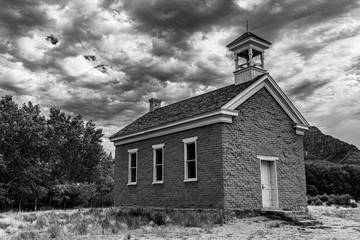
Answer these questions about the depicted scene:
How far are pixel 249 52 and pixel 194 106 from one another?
168 inches

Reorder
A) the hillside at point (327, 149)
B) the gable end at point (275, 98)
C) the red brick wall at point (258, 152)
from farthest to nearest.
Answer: the hillside at point (327, 149) → the gable end at point (275, 98) → the red brick wall at point (258, 152)

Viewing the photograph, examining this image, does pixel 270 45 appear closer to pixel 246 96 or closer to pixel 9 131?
pixel 246 96

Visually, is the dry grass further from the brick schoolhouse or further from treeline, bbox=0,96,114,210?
treeline, bbox=0,96,114,210

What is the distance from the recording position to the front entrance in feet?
62.9

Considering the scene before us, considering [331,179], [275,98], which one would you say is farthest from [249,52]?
[331,179]

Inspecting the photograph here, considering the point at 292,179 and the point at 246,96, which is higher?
the point at 246,96

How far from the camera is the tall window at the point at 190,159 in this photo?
62.8 feet

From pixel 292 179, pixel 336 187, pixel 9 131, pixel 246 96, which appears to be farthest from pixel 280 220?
pixel 336 187

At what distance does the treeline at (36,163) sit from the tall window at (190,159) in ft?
53.9

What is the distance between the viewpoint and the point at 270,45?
865 inches

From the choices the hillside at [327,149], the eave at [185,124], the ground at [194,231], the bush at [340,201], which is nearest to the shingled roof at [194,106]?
the eave at [185,124]

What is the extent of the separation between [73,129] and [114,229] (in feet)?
119

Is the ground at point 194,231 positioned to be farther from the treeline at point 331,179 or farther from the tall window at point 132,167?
the treeline at point 331,179

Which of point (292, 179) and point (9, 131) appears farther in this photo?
point (9, 131)
